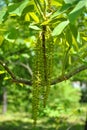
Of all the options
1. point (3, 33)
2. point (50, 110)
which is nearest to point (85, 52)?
point (3, 33)

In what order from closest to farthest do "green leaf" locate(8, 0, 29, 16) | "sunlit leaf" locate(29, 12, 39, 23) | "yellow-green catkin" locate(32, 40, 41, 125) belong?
"green leaf" locate(8, 0, 29, 16) < "yellow-green catkin" locate(32, 40, 41, 125) < "sunlit leaf" locate(29, 12, 39, 23)

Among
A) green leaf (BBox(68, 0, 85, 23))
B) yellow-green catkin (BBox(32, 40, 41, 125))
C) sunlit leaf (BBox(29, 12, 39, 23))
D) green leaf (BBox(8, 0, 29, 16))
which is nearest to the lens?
green leaf (BBox(68, 0, 85, 23))

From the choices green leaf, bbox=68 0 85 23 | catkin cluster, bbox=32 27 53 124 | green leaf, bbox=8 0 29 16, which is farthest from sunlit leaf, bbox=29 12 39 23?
green leaf, bbox=68 0 85 23

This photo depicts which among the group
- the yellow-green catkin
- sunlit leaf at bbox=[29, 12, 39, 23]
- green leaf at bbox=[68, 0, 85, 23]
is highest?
green leaf at bbox=[68, 0, 85, 23]

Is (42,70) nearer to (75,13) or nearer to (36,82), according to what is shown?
(36,82)

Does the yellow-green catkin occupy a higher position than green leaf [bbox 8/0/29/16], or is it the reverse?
green leaf [bbox 8/0/29/16]

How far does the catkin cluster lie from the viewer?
1.87 metres

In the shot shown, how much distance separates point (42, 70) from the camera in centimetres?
190

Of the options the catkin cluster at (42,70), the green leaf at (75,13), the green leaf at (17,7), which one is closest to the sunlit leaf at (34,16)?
the catkin cluster at (42,70)

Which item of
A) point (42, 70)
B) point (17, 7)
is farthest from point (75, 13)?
point (42, 70)

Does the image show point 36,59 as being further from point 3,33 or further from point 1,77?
point 1,77

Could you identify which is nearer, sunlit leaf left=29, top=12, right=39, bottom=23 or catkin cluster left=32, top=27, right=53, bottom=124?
catkin cluster left=32, top=27, right=53, bottom=124

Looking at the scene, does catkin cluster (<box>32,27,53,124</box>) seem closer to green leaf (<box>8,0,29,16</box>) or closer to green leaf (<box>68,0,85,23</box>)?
green leaf (<box>8,0,29,16</box>)

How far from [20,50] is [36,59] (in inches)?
237
